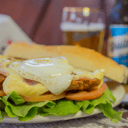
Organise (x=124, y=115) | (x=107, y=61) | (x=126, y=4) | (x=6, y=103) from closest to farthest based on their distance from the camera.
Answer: (x=6, y=103) → (x=124, y=115) → (x=107, y=61) → (x=126, y=4)

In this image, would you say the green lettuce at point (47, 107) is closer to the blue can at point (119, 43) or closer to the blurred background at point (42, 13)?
the blue can at point (119, 43)

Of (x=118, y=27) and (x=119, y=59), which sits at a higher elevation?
(x=118, y=27)

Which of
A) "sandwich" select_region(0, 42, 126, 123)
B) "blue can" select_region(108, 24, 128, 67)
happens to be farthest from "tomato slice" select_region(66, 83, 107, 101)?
"blue can" select_region(108, 24, 128, 67)

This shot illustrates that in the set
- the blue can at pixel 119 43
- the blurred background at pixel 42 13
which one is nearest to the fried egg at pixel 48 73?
the blue can at pixel 119 43

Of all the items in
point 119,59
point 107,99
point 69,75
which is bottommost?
point 119,59

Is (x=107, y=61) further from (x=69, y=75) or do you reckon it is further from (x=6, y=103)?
(x=6, y=103)

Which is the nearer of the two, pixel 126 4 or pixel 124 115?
pixel 124 115

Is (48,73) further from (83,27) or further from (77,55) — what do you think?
(83,27)

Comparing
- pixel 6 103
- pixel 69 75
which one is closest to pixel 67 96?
pixel 69 75

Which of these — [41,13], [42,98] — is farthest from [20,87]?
[41,13]
